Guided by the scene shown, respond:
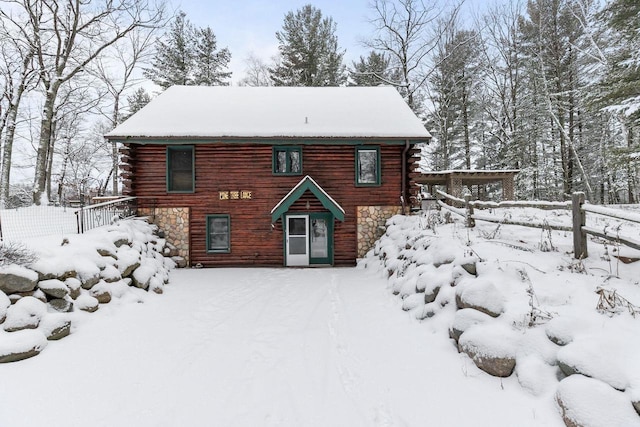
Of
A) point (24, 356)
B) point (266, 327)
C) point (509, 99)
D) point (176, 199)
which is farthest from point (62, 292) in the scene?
point (509, 99)

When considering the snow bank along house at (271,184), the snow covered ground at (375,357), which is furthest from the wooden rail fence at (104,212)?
the snow covered ground at (375,357)

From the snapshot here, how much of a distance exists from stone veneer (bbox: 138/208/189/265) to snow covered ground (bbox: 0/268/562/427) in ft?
16.9

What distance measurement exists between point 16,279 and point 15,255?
63 cm

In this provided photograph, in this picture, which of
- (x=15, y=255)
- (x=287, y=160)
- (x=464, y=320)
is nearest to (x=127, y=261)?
(x=15, y=255)

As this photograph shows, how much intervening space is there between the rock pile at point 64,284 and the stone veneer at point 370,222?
289 inches

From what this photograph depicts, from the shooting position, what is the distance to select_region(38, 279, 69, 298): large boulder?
6.01 meters

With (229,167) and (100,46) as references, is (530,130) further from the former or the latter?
(100,46)

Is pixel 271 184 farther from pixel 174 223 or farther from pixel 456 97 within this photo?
pixel 456 97

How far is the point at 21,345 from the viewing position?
4.95 m

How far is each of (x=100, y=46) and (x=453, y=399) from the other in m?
23.3

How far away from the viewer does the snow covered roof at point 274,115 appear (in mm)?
11883

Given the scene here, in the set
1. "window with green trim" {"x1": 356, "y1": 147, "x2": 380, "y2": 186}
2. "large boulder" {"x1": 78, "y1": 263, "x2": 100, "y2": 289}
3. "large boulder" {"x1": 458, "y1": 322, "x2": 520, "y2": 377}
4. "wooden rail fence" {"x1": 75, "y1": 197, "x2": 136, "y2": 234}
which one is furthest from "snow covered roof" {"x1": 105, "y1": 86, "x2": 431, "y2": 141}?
"large boulder" {"x1": 458, "y1": 322, "x2": 520, "y2": 377}

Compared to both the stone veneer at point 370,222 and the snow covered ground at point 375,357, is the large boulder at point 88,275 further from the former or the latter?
the stone veneer at point 370,222

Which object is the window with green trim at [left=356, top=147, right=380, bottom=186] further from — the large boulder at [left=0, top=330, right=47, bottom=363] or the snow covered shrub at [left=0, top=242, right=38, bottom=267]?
the large boulder at [left=0, top=330, right=47, bottom=363]
